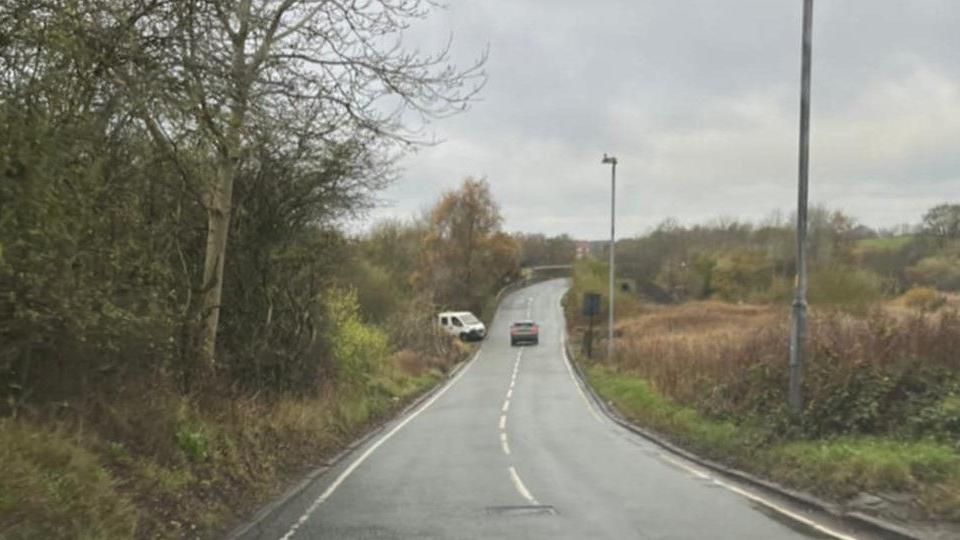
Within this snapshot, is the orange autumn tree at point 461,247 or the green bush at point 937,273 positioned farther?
the orange autumn tree at point 461,247

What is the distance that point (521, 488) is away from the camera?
12.7 metres

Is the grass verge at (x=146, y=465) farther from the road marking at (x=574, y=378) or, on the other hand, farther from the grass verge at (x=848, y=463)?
the road marking at (x=574, y=378)

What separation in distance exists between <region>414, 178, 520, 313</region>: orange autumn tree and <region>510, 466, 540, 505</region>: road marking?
207ft

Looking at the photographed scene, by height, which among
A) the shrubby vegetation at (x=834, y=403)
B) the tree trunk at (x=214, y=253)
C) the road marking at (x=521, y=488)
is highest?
the tree trunk at (x=214, y=253)

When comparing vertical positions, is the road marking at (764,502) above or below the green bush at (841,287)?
below

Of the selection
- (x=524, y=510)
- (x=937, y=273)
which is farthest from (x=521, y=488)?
(x=937, y=273)

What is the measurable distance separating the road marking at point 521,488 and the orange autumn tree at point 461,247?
6298 centimetres

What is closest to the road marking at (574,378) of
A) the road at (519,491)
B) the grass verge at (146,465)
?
the road at (519,491)

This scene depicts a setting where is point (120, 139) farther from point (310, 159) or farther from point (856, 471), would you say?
point (856, 471)

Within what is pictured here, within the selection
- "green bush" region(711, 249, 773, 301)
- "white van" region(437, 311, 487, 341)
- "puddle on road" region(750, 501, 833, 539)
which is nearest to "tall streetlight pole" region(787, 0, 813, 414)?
"puddle on road" region(750, 501, 833, 539)

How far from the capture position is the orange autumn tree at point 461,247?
7856cm

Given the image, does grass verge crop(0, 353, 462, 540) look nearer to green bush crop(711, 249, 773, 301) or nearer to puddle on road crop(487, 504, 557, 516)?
puddle on road crop(487, 504, 557, 516)

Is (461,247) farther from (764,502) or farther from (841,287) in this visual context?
(764,502)

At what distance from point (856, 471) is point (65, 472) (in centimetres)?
933
